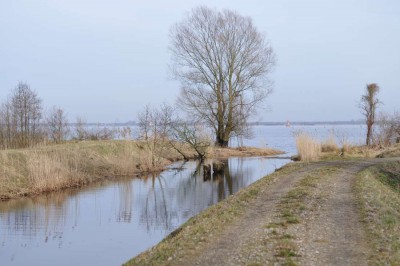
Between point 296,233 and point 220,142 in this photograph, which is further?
point 220,142

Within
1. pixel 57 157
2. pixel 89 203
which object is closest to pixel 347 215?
pixel 89 203

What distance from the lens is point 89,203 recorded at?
52.4 feet

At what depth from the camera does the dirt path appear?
A: 20.9 feet

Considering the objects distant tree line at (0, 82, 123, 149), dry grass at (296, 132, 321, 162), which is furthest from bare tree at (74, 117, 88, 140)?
dry grass at (296, 132, 321, 162)

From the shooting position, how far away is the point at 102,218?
1377 cm

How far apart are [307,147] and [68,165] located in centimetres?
1198

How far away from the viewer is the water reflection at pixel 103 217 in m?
10.1

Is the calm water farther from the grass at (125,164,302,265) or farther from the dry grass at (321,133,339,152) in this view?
the dry grass at (321,133,339,152)

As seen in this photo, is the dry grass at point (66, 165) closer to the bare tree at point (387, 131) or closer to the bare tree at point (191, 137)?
the bare tree at point (191, 137)

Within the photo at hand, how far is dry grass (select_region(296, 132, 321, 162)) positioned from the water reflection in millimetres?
3409

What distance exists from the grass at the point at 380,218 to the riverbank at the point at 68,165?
11302mm

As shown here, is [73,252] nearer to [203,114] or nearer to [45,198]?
[45,198]

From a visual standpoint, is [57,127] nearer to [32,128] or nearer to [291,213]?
[32,128]

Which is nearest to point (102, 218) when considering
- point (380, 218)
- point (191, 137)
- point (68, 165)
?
point (68, 165)
